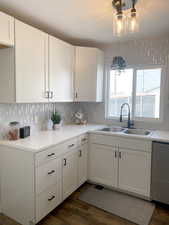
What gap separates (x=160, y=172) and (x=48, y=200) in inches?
56.5

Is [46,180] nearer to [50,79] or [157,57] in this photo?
[50,79]

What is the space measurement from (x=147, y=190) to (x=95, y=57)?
7.14 feet

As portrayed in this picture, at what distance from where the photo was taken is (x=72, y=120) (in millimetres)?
3408

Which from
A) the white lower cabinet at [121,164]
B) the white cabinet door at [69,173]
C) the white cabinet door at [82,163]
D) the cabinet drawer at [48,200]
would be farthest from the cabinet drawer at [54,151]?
the white lower cabinet at [121,164]

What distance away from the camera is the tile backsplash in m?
2.09

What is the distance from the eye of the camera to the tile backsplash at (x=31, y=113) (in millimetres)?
2091

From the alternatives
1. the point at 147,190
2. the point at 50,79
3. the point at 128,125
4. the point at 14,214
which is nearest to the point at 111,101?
the point at 128,125

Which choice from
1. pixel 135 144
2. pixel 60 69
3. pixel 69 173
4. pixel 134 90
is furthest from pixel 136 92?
pixel 69 173

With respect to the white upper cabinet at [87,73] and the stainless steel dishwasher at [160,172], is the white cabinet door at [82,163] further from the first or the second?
the stainless steel dishwasher at [160,172]

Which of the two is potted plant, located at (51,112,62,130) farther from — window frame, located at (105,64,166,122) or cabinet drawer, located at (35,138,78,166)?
window frame, located at (105,64,166,122)

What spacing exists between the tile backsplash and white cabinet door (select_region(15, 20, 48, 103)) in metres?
0.32

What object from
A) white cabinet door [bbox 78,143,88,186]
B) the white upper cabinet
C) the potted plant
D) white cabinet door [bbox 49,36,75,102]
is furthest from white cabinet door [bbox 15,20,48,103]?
white cabinet door [bbox 78,143,88,186]

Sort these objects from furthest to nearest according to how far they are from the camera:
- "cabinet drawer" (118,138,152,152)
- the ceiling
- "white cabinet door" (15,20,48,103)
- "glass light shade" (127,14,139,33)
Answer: "cabinet drawer" (118,138,152,152)
"white cabinet door" (15,20,48,103)
the ceiling
"glass light shade" (127,14,139,33)

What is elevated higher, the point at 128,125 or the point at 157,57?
the point at 157,57
